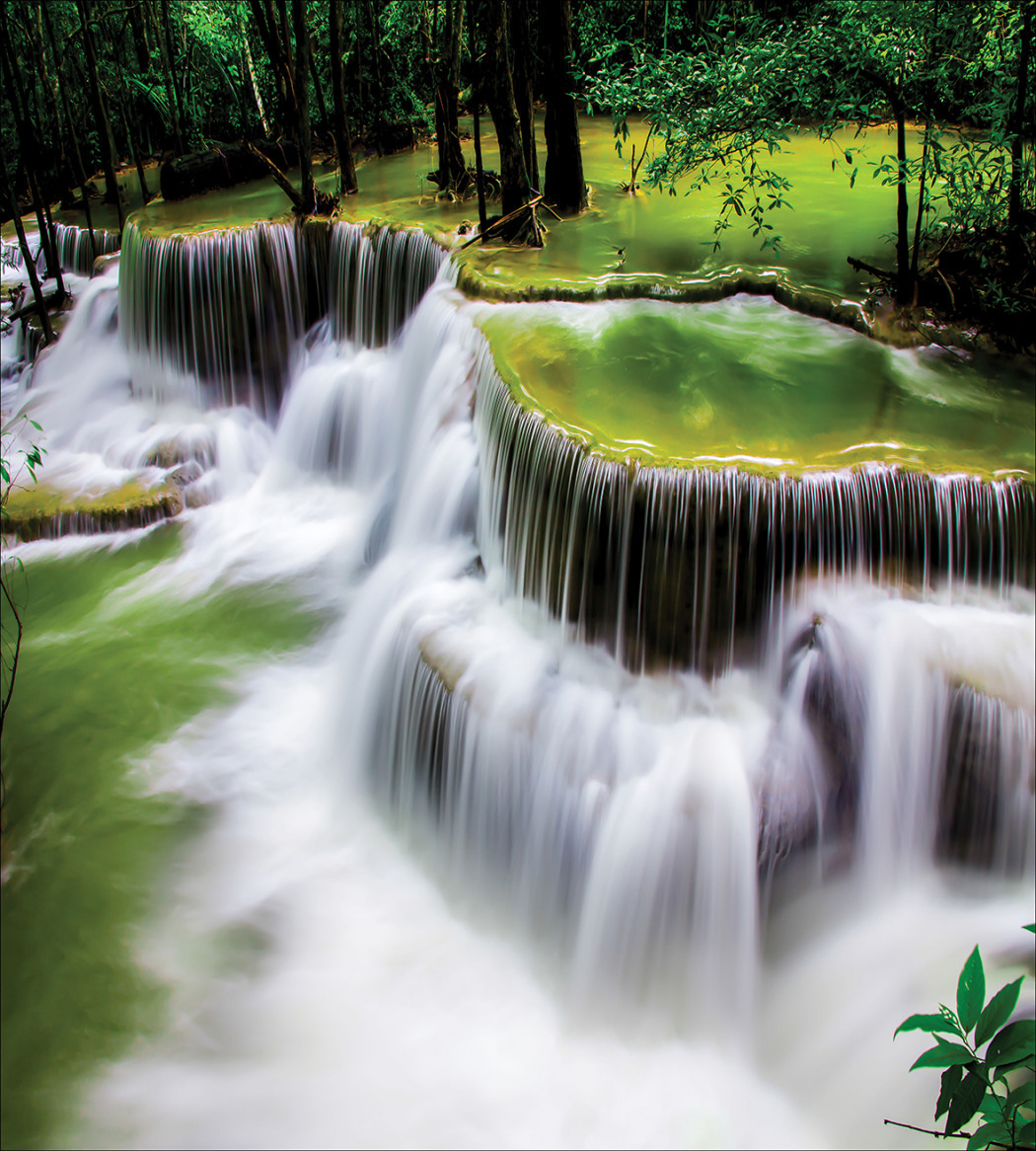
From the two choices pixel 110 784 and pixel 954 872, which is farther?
pixel 110 784

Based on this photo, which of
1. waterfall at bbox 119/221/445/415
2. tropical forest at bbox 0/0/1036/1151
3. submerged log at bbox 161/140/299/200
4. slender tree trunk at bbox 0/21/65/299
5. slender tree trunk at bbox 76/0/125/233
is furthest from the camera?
submerged log at bbox 161/140/299/200

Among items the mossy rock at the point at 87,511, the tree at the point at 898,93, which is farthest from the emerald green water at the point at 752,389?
the mossy rock at the point at 87,511

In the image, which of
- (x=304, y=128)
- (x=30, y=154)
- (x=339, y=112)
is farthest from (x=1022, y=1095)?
(x=30, y=154)

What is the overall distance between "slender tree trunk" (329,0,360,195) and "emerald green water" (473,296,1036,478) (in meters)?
4.96

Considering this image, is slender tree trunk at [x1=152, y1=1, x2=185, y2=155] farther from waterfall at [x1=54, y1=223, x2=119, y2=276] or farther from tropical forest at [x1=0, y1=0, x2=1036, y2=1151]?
tropical forest at [x1=0, y1=0, x2=1036, y2=1151]

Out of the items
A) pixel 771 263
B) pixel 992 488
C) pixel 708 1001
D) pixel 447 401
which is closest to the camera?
pixel 708 1001

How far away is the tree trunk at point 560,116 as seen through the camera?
A: 8.55m

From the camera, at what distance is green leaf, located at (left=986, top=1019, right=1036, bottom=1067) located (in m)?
1.76

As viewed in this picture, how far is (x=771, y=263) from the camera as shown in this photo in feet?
24.6

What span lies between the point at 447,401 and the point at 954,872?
4.65 meters

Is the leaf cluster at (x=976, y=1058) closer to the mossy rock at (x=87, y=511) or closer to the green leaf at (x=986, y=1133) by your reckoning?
the green leaf at (x=986, y=1133)

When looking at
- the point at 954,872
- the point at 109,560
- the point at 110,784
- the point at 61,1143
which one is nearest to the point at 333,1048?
the point at 61,1143

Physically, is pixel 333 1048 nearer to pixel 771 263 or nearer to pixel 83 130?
pixel 771 263

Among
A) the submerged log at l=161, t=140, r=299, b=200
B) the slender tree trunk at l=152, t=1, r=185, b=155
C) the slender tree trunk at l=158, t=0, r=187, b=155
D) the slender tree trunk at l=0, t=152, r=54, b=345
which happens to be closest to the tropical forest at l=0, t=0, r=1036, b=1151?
the slender tree trunk at l=0, t=152, r=54, b=345
